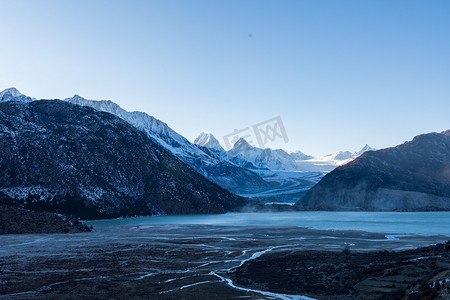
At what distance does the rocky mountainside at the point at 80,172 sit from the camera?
5581 inches

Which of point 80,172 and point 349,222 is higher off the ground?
point 80,172

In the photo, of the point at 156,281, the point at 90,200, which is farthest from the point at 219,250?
the point at 90,200

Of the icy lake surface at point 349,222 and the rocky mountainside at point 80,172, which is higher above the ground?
the rocky mountainside at point 80,172

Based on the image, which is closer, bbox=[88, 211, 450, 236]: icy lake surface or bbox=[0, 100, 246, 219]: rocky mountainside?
bbox=[88, 211, 450, 236]: icy lake surface

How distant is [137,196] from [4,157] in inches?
2015

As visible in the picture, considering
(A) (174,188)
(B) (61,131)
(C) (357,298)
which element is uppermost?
(B) (61,131)

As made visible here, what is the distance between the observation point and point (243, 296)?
3138cm

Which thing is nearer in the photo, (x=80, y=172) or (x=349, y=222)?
(x=349, y=222)

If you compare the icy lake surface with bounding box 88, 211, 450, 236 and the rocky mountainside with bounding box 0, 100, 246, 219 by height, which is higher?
the rocky mountainside with bounding box 0, 100, 246, 219

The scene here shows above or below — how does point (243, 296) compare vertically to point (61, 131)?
below

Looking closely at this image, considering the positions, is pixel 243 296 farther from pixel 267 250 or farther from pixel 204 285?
pixel 267 250

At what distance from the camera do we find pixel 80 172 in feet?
520

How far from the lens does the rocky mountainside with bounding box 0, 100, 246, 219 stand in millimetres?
141750

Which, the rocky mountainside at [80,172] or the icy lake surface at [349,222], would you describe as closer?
the icy lake surface at [349,222]
